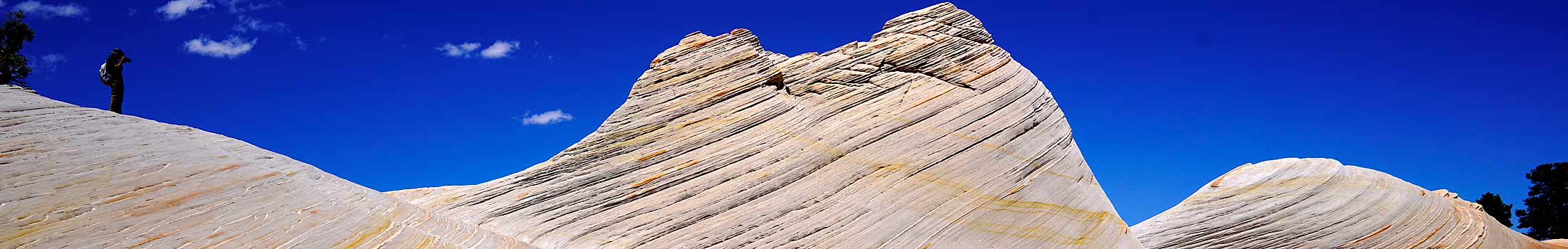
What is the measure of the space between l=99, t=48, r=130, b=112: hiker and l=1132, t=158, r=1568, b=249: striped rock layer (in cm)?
1796

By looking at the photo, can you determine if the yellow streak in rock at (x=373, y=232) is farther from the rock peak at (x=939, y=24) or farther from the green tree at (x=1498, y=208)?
the green tree at (x=1498, y=208)

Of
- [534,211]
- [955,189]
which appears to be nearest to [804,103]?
[955,189]

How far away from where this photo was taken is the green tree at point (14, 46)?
26.8 metres

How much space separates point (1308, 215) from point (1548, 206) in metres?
22.2

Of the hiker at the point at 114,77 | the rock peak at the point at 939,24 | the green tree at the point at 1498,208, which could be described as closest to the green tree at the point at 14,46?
the hiker at the point at 114,77

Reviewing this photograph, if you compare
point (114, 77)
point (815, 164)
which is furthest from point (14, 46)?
point (815, 164)

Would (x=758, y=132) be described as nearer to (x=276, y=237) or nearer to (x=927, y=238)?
(x=927, y=238)

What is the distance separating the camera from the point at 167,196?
10633mm

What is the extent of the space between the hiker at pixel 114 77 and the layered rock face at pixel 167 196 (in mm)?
2243

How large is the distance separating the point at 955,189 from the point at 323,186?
9.07 m

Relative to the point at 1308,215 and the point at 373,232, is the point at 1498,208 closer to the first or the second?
the point at 1308,215

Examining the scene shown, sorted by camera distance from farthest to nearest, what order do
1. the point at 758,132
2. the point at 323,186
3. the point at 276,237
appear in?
the point at 758,132
the point at 323,186
the point at 276,237

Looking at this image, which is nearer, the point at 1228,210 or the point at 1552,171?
the point at 1228,210

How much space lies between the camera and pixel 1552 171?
34.4m
